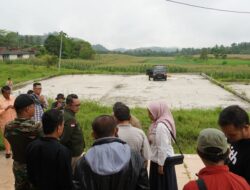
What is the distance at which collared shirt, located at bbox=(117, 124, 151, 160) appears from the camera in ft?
13.6

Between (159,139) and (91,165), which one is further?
(159,139)

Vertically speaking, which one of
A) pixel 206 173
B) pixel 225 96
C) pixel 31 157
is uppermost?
pixel 206 173

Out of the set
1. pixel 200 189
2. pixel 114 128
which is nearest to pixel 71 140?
pixel 114 128

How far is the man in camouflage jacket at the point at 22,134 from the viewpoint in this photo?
3.92m

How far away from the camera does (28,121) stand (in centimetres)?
398

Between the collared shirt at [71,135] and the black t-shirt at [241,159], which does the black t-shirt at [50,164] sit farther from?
the black t-shirt at [241,159]

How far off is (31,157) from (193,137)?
255 inches

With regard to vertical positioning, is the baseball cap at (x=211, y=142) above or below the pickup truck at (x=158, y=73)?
above

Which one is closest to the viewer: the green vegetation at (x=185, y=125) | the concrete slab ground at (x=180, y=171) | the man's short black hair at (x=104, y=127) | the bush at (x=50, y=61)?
the man's short black hair at (x=104, y=127)

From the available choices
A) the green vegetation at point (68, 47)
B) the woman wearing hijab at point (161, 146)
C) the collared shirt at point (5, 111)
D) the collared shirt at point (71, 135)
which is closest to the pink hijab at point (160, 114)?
the woman wearing hijab at point (161, 146)

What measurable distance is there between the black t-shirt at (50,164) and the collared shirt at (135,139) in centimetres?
83

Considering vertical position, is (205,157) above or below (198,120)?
above

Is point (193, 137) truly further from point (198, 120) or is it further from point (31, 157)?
point (31, 157)

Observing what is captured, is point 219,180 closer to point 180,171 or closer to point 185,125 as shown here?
point 180,171
